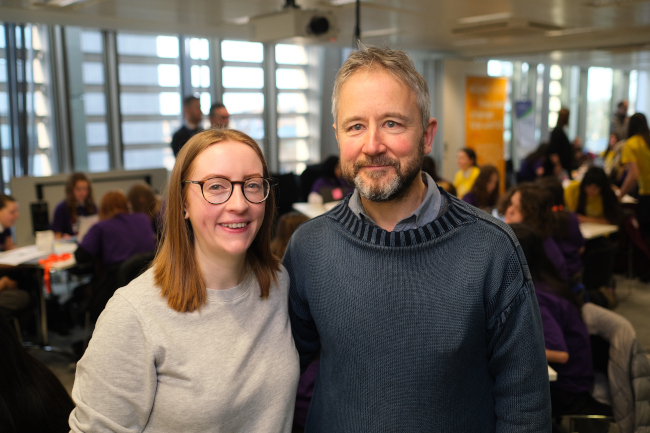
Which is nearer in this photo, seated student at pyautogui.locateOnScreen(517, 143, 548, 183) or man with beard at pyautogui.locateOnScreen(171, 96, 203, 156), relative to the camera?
man with beard at pyautogui.locateOnScreen(171, 96, 203, 156)

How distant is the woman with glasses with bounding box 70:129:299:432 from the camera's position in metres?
1.23

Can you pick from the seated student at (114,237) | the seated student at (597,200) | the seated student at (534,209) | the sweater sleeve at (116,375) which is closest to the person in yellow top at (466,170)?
the seated student at (597,200)

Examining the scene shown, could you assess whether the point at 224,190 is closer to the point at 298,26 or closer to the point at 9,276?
the point at 298,26

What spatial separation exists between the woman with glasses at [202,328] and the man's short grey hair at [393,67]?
0.31 m

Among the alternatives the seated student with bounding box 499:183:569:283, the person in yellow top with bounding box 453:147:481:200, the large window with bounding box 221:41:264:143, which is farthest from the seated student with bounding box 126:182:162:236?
the large window with bounding box 221:41:264:143

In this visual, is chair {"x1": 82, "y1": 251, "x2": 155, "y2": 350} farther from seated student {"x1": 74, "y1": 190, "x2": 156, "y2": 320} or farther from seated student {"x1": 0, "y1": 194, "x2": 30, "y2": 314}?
seated student {"x1": 0, "y1": 194, "x2": 30, "y2": 314}

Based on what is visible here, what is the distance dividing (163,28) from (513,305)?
6.35 meters

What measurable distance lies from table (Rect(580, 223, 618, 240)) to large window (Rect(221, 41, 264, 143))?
16.4 feet

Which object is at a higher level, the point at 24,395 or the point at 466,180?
the point at 466,180

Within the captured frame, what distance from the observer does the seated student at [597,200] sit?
17.4 feet

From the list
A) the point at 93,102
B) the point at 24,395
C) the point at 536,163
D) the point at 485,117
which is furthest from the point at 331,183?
the point at 24,395

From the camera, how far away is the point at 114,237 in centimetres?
405

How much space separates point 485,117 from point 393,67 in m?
9.73

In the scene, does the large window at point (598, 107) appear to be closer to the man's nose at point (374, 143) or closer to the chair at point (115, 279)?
the chair at point (115, 279)
